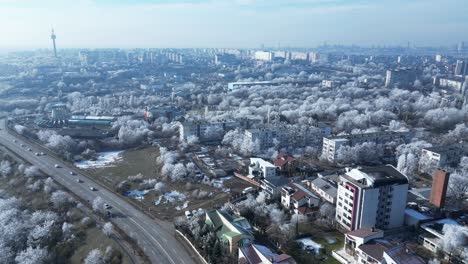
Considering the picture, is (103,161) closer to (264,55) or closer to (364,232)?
(364,232)

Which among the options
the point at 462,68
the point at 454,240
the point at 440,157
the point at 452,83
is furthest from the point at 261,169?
the point at 462,68

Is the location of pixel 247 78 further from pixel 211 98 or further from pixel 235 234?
pixel 235 234

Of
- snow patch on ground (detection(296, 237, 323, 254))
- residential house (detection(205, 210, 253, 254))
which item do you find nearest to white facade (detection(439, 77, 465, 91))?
snow patch on ground (detection(296, 237, 323, 254))

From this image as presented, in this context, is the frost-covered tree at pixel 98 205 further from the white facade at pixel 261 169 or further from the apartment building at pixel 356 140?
the apartment building at pixel 356 140

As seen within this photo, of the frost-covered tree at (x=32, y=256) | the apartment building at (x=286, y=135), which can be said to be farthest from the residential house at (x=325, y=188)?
the frost-covered tree at (x=32, y=256)

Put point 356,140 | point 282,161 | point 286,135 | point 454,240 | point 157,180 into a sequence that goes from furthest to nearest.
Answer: point 286,135 < point 356,140 < point 282,161 < point 157,180 < point 454,240

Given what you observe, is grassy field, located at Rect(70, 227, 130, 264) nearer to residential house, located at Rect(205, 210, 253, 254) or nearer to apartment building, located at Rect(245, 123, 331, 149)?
residential house, located at Rect(205, 210, 253, 254)
